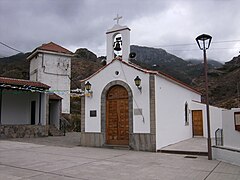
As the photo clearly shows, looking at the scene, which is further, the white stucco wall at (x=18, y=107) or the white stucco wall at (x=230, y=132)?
the white stucco wall at (x=18, y=107)

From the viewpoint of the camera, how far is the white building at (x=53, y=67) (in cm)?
2509

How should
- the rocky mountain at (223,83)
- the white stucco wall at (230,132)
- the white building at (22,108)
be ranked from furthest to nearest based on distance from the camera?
the rocky mountain at (223,83) → the white building at (22,108) → the white stucco wall at (230,132)

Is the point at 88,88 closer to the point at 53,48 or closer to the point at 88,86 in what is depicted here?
the point at 88,86

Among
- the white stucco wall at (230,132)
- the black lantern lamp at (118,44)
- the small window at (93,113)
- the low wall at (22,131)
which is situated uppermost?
the black lantern lamp at (118,44)

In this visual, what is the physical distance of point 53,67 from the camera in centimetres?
2583

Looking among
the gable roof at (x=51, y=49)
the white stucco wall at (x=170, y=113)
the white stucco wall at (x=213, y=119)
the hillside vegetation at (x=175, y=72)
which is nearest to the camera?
the white stucco wall at (x=170, y=113)

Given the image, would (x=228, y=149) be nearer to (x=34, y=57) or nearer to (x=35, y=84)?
(x=35, y=84)

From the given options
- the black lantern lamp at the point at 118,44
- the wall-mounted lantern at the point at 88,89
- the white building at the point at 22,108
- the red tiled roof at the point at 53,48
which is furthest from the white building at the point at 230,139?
the red tiled roof at the point at 53,48

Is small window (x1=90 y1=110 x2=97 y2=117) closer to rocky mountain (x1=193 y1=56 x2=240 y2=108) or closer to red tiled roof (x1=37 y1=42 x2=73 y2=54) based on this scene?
red tiled roof (x1=37 y1=42 x2=73 y2=54)

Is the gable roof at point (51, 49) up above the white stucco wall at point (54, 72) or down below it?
above

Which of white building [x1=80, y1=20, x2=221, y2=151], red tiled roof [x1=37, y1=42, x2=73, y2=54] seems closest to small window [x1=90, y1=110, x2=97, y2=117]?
white building [x1=80, y1=20, x2=221, y2=151]

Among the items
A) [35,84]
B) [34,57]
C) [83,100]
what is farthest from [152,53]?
[83,100]

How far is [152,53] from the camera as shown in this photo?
2174 inches

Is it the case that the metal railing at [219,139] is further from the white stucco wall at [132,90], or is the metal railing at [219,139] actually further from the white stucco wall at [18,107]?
the white stucco wall at [18,107]
